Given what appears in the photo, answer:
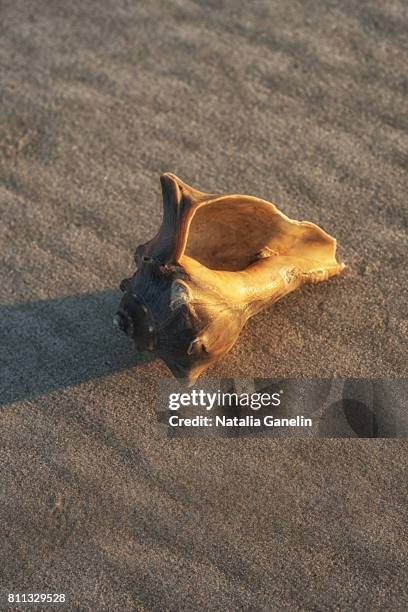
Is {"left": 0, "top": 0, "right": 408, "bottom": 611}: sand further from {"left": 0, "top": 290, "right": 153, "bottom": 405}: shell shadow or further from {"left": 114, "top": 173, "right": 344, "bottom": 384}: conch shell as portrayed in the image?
{"left": 114, "top": 173, "right": 344, "bottom": 384}: conch shell

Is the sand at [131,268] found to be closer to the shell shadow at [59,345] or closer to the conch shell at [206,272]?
the shell shadow at [59,345]

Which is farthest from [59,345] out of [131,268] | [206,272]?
[206,272]

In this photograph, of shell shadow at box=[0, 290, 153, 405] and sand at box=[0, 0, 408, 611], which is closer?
sand at box=[0, 0, 408, 611]

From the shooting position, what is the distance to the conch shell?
96.6 inches

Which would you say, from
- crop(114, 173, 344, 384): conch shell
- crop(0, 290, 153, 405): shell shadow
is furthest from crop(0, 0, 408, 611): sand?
crop(114, 173, 344, 384): conch shell

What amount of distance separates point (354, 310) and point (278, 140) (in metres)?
0.87

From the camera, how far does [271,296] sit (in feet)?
9.05

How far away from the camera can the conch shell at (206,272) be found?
2453mm

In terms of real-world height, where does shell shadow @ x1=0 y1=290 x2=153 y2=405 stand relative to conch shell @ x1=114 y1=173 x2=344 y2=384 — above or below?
below

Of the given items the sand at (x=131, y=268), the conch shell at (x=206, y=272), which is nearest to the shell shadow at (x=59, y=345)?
the sand at (x=131, y=268)

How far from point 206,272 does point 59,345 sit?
2.23ft

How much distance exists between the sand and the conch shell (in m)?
0.22

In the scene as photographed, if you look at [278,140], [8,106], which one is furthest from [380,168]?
[8,106]

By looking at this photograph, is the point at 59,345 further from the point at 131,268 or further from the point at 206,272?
Answer: the point at 206,272
